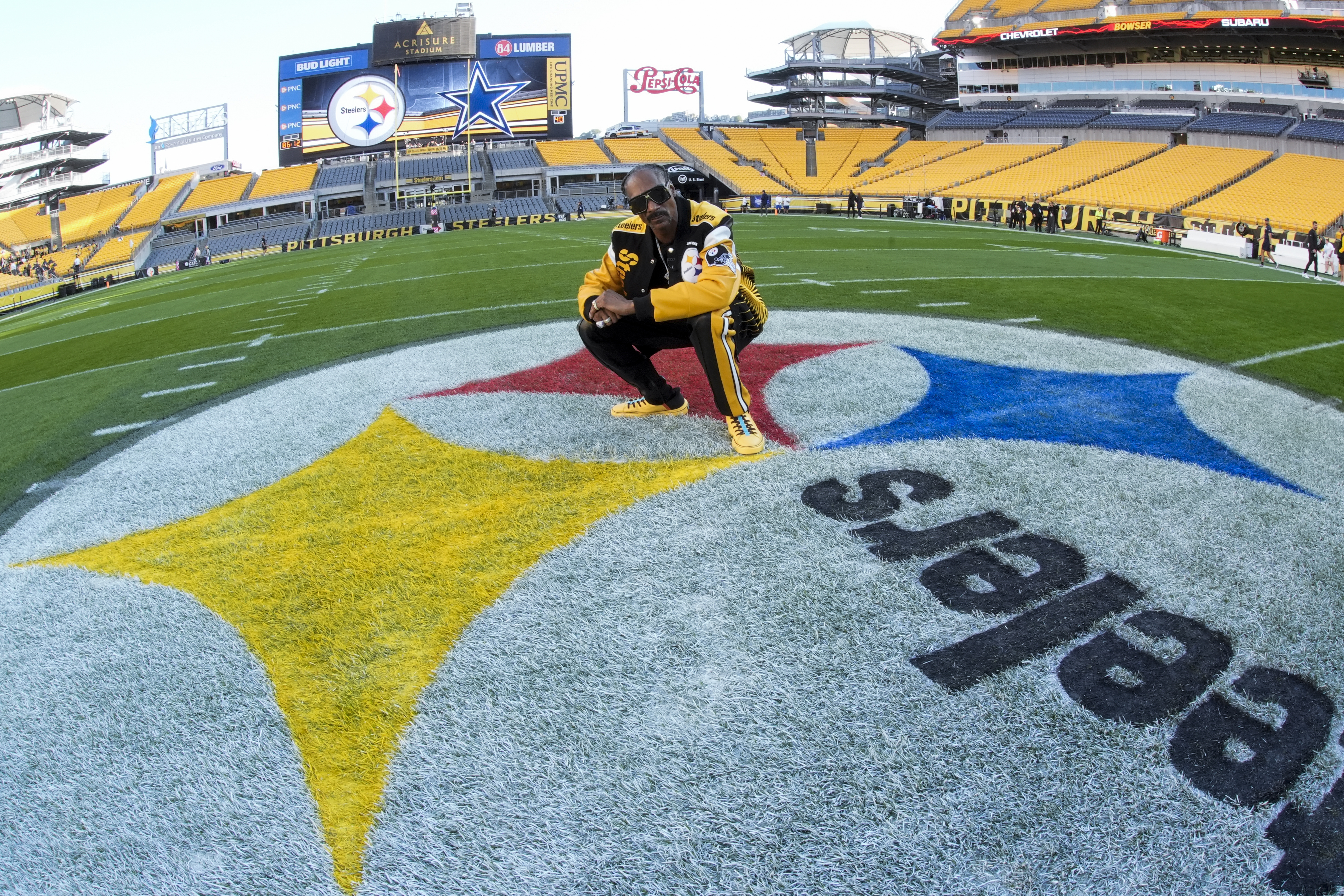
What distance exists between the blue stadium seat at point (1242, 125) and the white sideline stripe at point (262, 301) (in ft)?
116

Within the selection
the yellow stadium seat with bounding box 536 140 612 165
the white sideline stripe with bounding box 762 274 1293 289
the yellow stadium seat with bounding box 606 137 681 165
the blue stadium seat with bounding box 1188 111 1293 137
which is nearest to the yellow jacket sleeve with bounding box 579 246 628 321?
the white sideline stripe with bounding box 762 274 1293 289

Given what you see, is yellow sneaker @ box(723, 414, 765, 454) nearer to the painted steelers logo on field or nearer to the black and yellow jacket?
the painted steelers logo on field

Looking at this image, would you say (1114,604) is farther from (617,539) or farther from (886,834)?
(617,539)

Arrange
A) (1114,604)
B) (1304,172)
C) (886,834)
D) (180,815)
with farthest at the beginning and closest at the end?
1. (1304,172)
2. (1114,604)
3. (180,815)
4. (886,834)

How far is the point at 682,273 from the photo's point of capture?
4164mm

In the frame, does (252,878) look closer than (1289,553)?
Yes

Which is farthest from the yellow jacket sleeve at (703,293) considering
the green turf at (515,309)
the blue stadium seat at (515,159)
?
the blue stadium seat at (515,159)

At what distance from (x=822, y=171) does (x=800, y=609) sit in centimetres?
5027

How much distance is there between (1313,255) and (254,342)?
19.3m

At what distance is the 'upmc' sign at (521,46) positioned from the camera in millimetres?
48656

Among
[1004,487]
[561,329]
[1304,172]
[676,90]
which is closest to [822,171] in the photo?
[676,90]

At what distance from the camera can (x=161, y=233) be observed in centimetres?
4653

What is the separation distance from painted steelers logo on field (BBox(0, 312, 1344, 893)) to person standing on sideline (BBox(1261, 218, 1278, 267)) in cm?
1769

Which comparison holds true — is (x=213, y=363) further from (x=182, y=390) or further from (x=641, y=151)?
(x=641, y=151)
